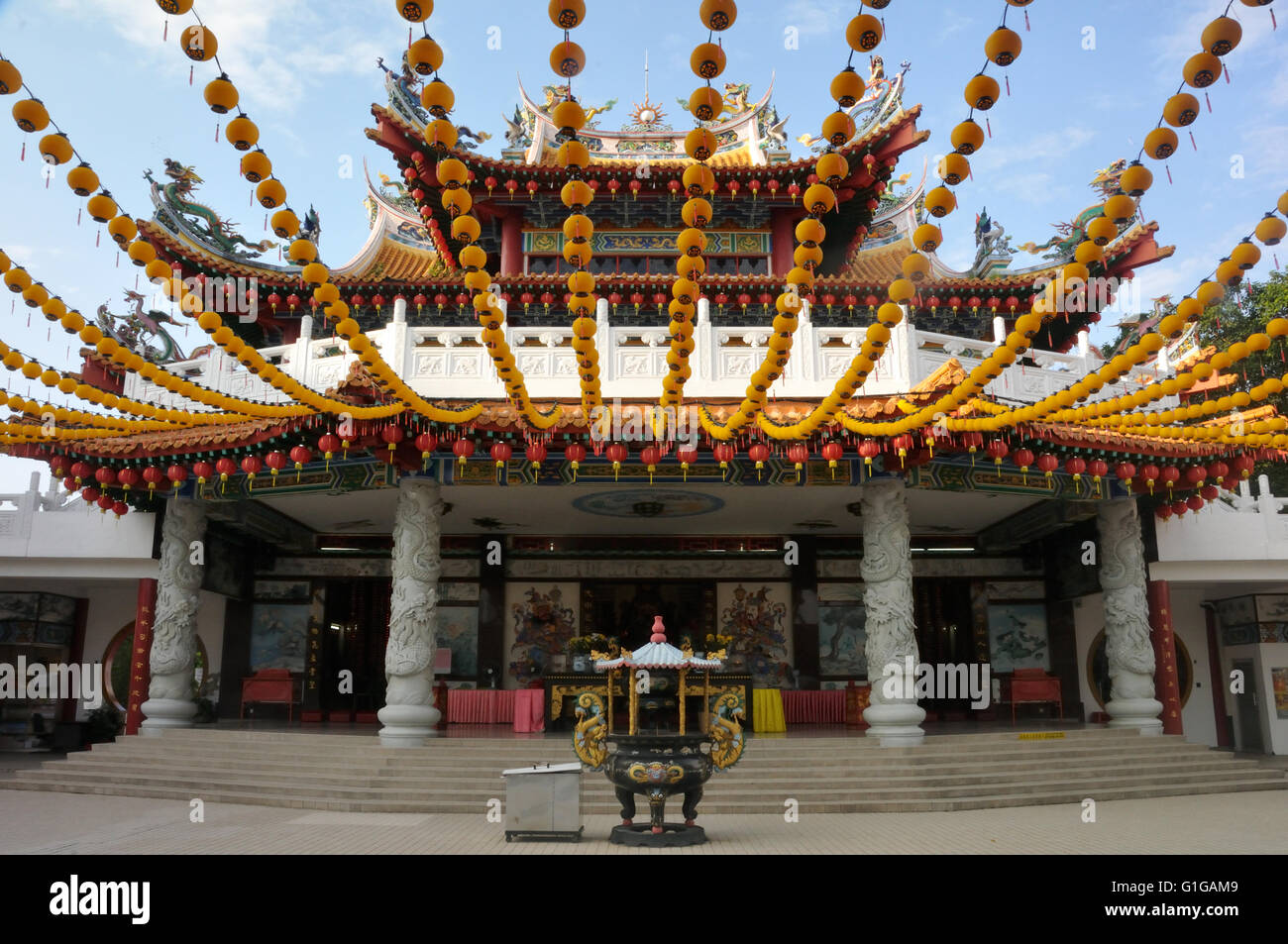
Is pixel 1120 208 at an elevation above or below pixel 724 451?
above

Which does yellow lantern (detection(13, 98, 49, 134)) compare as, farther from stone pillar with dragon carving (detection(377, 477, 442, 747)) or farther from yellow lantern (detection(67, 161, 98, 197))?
stone pillar with dragon carving (detection(377, 477, 442, 747))

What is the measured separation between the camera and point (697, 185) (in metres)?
5.83

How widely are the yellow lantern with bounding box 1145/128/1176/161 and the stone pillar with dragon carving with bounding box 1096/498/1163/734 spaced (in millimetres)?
9141

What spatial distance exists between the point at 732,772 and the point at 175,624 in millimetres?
7798

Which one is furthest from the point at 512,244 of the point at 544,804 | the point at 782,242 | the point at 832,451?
the point at 544,804

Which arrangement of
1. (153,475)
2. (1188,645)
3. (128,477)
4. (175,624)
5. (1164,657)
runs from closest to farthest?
1. (153,475)
2. (128,477)
3. (175,624)
4. (1164,657)
5. (1188,645)

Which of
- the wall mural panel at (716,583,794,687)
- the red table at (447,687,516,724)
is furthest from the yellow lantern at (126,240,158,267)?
the wall mural panel at (716,583,794,687)

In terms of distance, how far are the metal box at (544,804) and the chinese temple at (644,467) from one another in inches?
106

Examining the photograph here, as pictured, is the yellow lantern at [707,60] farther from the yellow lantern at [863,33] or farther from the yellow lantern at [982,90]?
the yellow lantern at [982,90]

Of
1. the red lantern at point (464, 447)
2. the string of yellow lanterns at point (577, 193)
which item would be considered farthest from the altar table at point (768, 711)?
the red lantern at point (464, 447)

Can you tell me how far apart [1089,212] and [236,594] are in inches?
581

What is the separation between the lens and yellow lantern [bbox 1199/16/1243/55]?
4176mm

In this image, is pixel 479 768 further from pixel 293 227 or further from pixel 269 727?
pixel 293 227

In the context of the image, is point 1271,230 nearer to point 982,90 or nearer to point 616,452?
point 982,90
